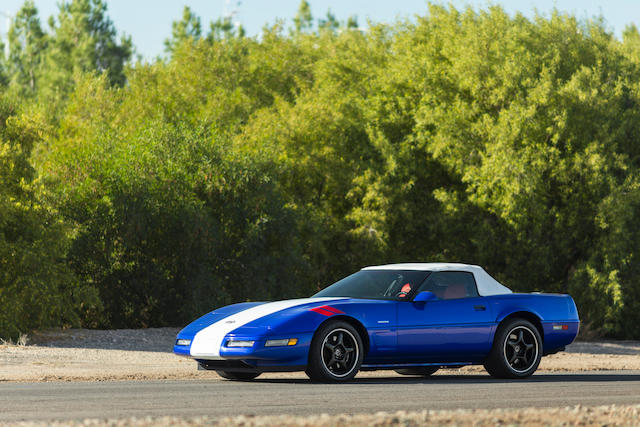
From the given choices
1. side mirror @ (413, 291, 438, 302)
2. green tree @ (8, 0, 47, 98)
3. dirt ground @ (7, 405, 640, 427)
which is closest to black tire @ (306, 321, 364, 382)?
side mirror @ (413, 291, 438, 302)

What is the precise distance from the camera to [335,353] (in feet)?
42.1

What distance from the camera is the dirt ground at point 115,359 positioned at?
1482 centimetres

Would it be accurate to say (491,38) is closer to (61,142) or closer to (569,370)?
(61,142)

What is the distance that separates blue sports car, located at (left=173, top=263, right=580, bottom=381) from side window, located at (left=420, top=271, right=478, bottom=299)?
1 centimetres

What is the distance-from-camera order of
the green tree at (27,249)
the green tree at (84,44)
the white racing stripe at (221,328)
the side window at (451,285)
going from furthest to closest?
the green tree at (84,44) < the green tree at (27,249) < the side window at (451,285) < the white racing stripe at (221,328)

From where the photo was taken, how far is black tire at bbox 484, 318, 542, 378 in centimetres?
1407

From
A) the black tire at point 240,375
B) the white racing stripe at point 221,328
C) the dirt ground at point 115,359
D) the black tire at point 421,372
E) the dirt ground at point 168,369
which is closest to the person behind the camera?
the dirt ground at point 168,369

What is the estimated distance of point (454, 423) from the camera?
8.52 metres

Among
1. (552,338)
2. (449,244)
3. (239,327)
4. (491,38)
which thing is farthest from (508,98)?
(239,327)

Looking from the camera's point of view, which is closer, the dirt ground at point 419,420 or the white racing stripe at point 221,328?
the dirt ground at point 419,420

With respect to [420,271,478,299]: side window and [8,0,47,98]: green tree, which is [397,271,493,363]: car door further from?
[8,0,47,98]: green tree

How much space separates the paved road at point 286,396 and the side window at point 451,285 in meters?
1.15

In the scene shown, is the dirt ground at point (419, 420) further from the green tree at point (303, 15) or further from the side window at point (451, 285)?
the green tree at point (303, 15)

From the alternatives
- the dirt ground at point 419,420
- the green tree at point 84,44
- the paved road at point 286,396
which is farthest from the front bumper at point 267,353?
the green tree at point 84,44
